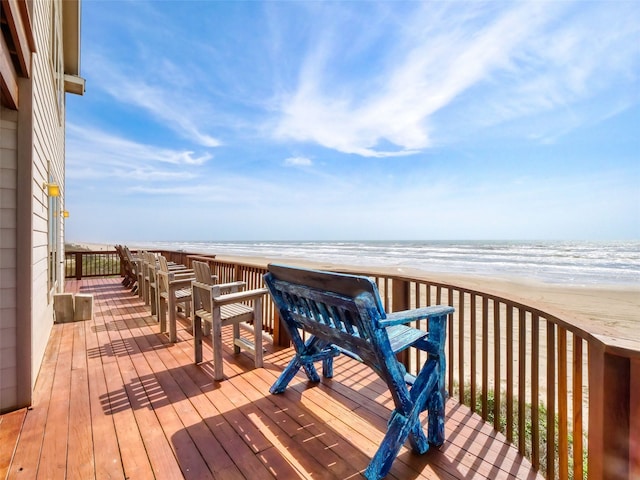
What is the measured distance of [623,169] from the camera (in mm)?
24047

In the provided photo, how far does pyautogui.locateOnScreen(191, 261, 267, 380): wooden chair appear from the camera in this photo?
2.69 m

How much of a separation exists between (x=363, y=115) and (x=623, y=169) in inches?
1049

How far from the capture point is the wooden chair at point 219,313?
8.82 feet

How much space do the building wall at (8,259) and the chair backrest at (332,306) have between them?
1911 millimetres

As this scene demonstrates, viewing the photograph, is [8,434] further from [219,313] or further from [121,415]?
[219,313]

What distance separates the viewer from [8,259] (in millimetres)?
2154

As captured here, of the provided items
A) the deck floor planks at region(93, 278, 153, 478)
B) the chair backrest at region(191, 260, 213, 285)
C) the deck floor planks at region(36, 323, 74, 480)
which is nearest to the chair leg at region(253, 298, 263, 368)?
the chair backrest at region(191, 260, 213, 285)

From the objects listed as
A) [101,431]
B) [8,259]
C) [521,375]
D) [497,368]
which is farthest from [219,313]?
[521,375]

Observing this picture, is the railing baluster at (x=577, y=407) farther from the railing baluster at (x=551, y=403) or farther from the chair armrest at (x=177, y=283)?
the chair armrest at (x=177, y=283)

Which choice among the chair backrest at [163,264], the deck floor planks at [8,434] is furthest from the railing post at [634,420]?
the chair backrest at [163,264]

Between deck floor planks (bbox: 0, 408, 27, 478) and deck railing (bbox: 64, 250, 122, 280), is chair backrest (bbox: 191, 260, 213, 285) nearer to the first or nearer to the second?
deck floor planks (bbox: 0, 408, 27, 478)

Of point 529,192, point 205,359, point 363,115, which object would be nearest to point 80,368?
point 205,359

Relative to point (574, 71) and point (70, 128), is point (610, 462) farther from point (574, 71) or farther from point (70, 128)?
point (70, 128)

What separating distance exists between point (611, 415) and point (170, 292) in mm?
3927
